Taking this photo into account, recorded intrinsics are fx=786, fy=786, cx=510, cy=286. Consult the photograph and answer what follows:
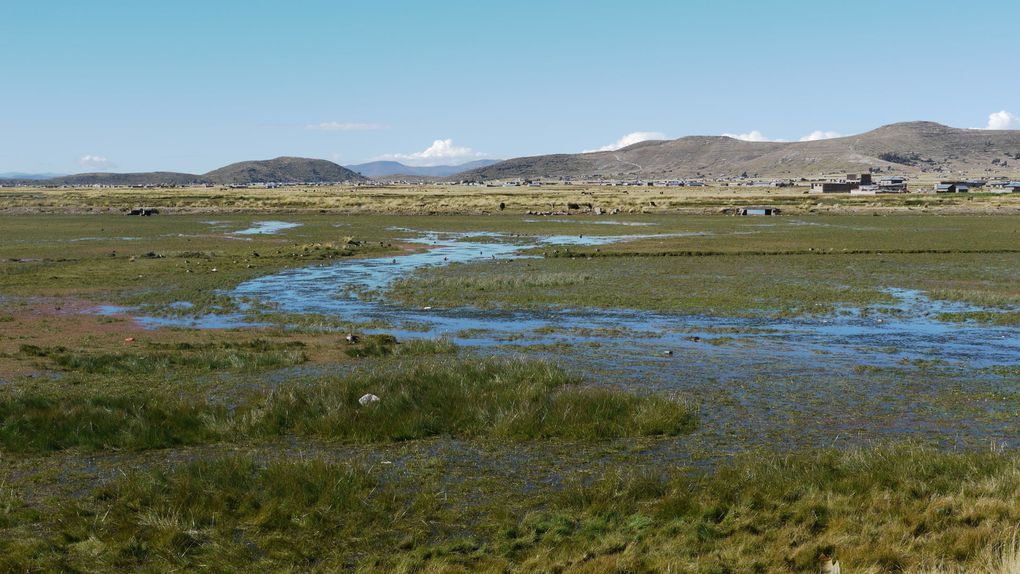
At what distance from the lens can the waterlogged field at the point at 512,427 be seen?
31.4 ft

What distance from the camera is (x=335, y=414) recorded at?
1452 cm

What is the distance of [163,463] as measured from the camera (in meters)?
12.7

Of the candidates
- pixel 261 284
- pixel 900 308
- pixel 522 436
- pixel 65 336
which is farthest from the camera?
pixel 261 284

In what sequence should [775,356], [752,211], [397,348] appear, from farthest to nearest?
[752,211], [397,348], [775,356]

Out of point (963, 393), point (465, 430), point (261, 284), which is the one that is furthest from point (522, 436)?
point (261, 284)

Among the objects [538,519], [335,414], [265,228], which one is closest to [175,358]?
[335,414]

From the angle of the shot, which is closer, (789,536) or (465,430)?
(789,536)

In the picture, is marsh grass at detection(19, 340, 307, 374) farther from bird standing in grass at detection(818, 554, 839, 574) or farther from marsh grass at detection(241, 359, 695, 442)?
bird standing in grass at detection(818, 554, 839, 574)

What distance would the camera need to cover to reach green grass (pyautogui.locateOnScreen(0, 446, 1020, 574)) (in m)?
9.09

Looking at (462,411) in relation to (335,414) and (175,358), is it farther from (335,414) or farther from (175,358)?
(175,358)

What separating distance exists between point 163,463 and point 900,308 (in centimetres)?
2614

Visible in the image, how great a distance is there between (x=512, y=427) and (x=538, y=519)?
4.02 meters

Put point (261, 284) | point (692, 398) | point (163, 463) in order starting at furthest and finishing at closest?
1. point (261, 284)
2. point (692, 398)
3. point (163, 463)

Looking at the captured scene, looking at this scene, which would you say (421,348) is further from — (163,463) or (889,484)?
(889,484)
